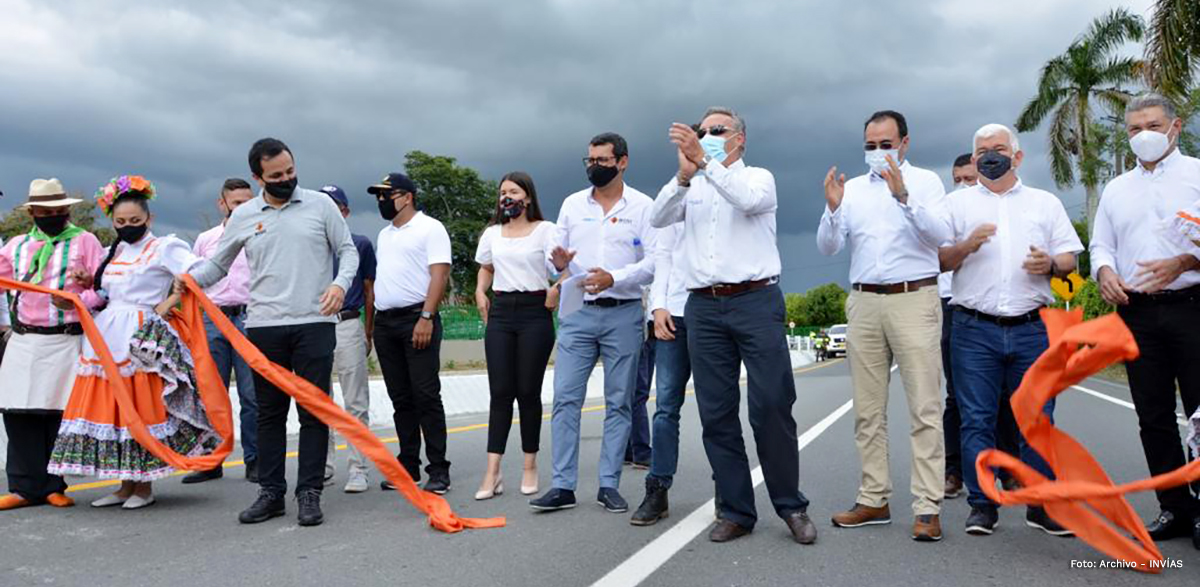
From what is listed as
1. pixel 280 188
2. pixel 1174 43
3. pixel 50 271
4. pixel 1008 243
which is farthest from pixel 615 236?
pixel 1174 43

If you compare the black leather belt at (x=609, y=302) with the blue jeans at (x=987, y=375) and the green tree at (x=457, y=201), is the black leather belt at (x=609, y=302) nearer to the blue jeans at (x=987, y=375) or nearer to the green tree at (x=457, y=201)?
the blue jeans at (x=987, y=375)

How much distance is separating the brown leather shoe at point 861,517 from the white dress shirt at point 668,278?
59.0 inches

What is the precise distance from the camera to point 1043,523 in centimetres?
524

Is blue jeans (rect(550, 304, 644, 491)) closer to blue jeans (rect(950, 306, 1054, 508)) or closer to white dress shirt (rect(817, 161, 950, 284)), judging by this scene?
white dress shirt (rect(817, 161, 950, 284))

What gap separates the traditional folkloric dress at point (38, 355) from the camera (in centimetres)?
630

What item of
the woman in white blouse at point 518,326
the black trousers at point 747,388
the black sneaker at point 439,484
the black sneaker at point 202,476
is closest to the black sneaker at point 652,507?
the black trousers at point 747,388

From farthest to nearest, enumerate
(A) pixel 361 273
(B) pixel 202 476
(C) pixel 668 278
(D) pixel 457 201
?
(D) pixel 457 201, (A) pixel 361 273, (B) pixel 202 476, (C) pixel 668 278

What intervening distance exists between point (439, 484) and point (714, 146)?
3.20m

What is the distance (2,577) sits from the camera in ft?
14.6

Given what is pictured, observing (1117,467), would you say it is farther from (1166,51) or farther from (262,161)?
(1166,51)

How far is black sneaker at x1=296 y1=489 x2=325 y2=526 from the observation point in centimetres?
563

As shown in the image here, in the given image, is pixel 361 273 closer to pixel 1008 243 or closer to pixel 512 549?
pixel 512 549

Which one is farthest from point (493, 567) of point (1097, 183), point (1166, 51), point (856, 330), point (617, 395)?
point (1097, 183)

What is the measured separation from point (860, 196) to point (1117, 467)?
3.76 m
